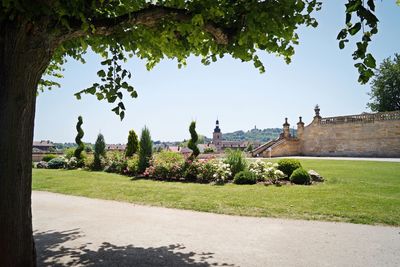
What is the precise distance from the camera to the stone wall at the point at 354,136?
32719mm

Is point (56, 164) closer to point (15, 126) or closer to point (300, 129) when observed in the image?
point (15, 126)

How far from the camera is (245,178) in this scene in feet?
44.5

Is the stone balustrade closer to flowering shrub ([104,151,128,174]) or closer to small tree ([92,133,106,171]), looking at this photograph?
flowering shrub ([104,151,128,174])

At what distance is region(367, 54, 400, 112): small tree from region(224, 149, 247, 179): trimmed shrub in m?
38.0

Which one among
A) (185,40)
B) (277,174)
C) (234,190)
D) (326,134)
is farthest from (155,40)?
(326,134)

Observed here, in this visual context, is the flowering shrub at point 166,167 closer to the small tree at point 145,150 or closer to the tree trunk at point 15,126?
the small tree at point 145,150

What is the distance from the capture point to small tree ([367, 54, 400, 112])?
4414 cm

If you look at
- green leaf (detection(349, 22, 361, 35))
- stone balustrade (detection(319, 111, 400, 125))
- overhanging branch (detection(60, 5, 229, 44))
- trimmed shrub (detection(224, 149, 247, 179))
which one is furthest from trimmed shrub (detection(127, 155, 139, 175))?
stone balustrade (detection(319, 111, 400, 125))

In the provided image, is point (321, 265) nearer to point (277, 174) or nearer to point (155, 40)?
point (155, 40)

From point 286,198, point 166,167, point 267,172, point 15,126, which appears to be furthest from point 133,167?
point 15,126

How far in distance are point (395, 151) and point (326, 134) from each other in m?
7.53

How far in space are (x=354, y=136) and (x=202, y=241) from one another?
112 feet

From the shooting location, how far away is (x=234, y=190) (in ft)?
38.4

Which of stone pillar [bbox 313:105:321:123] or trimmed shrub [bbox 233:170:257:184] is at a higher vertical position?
stone pillar [bbox 313:105:321:123]
